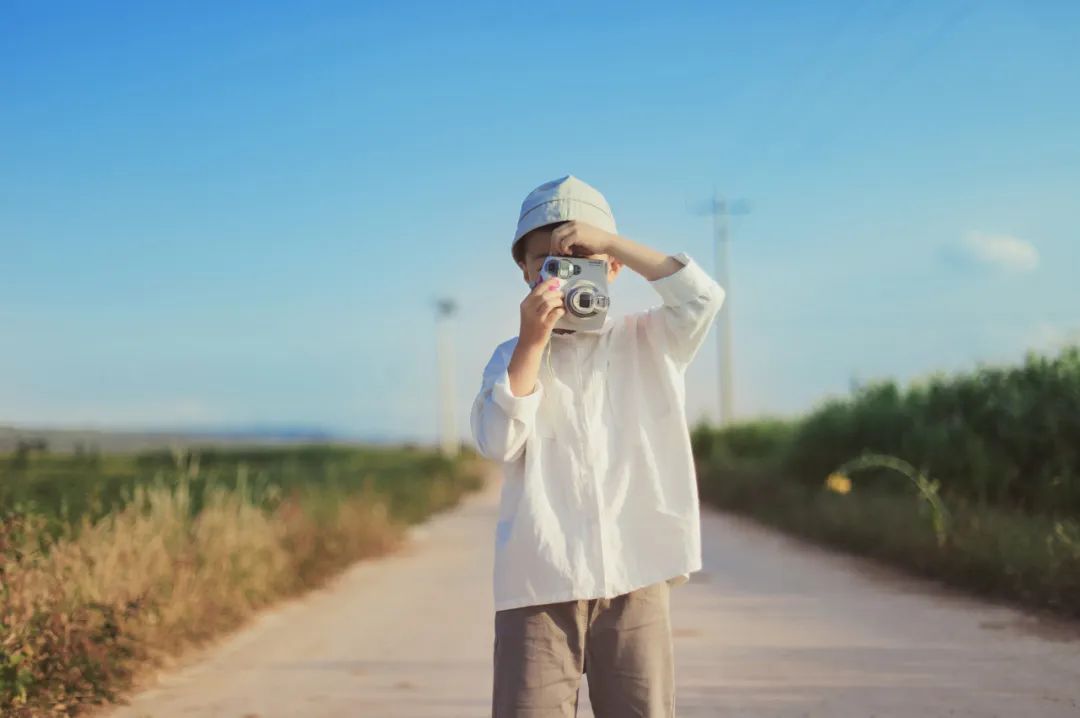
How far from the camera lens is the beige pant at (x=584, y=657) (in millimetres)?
2785

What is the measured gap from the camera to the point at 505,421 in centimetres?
281

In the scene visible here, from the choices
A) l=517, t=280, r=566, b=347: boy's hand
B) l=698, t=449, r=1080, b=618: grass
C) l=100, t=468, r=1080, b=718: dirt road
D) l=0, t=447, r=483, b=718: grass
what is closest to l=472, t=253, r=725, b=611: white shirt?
l=517, t=280, r=566, b=347: boy's hand

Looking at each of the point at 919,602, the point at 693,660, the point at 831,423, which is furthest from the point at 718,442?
the point at 693,660

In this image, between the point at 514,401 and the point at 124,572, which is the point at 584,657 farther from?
the point at 124,572

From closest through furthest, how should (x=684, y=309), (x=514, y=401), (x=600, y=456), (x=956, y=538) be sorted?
(x=514, y=401) < (x=600, y=456) < (x=684, y=309) < (x=956, y=538)

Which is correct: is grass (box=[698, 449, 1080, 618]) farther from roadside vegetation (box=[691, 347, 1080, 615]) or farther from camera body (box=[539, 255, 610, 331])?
camera body (box=[539, 255, 610, 331])

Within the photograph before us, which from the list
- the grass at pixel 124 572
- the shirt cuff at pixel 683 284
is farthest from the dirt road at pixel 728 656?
the shirt cuff at pixel 683 284

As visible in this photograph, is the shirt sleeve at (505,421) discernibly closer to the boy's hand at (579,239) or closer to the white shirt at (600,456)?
the white shirt at (600,456)

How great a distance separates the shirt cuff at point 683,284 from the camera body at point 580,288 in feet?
0.51

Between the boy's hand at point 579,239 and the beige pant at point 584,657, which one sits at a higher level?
the boy's hand at point 579,239

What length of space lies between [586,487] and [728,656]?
380 cm

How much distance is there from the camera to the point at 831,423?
1922cm

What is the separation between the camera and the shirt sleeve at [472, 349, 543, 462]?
2.80 meters

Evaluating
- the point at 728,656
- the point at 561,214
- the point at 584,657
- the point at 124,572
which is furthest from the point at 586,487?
the point at 124,572
